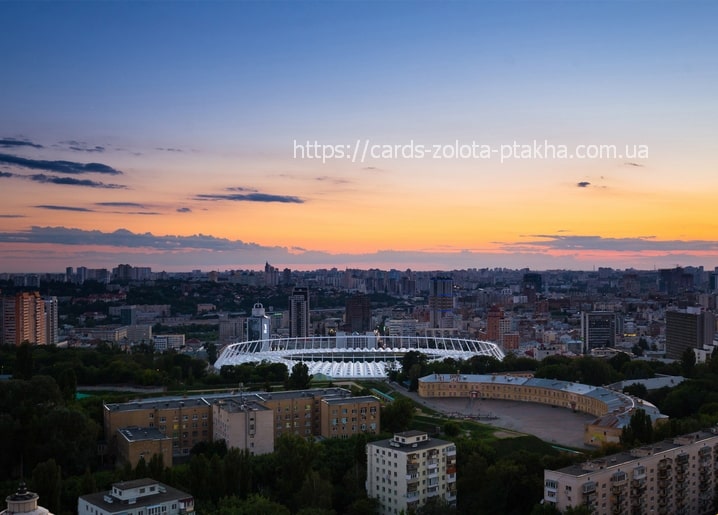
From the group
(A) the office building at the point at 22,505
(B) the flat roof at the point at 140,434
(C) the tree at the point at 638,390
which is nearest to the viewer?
(A) the office building at the point at 22,505

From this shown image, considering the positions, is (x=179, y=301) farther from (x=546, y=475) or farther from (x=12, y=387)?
(x=546, y=475)

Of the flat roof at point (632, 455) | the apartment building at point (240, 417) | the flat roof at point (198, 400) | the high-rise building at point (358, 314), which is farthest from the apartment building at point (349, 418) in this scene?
the high-rise building at point (358, 314)

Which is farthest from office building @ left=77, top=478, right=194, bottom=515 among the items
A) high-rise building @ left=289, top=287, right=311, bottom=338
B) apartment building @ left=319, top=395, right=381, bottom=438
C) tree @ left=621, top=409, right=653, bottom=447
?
high-rise building @ left=289, top=287, right=311, bottom=338

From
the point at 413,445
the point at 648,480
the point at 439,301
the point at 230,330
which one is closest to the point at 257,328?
the point at 230,330

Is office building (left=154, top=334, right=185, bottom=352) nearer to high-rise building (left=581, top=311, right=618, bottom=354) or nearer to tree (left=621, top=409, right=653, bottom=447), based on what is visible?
high-rise building (left=581, top=311, right=618, bottom=354)

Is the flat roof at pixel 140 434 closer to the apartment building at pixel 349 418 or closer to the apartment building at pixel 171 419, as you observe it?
the apartment building at pixel 171 419

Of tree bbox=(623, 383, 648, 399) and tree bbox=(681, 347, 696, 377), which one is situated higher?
tree bbox=(681, 347, 696, 377)

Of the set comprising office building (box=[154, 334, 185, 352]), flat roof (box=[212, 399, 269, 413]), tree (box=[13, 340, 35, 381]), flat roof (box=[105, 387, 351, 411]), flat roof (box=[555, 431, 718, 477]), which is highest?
tree (box=[13, 340, 35, 381])
